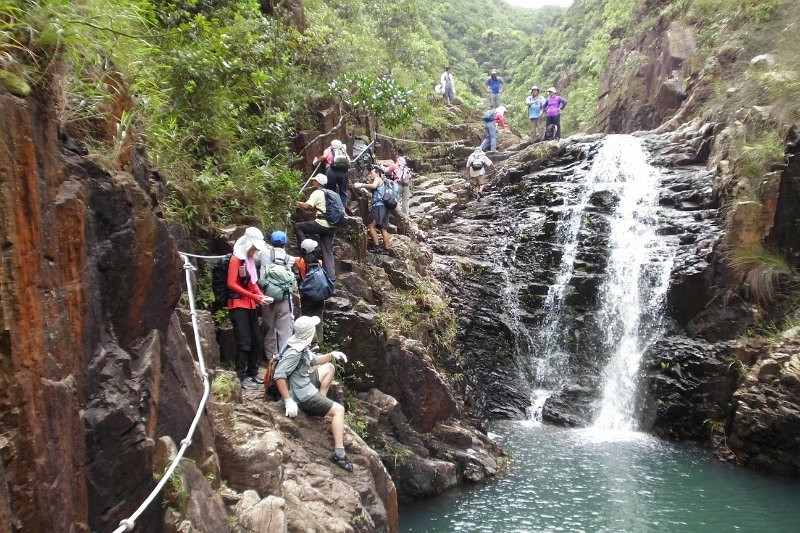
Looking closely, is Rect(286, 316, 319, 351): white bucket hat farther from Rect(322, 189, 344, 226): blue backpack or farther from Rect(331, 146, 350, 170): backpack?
Rect(331, 146, 350, 170): backpack

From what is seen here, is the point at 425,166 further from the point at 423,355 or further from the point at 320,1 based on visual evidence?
the point at 423,355

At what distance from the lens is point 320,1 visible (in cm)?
1830

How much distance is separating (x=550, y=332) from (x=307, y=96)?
7573 mm

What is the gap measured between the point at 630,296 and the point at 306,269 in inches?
327

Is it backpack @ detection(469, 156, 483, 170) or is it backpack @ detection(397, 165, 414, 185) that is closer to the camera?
backpack @ detection(397, 165, 414, 185)

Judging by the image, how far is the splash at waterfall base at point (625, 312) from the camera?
37.9 feet

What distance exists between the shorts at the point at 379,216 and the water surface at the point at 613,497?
5.09 meters

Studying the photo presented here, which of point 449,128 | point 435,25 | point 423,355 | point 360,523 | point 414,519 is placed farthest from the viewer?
point 435,25

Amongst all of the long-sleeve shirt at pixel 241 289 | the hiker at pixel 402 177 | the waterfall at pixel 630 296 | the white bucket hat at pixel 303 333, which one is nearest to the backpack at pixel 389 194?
the hiker at pixel 402 177

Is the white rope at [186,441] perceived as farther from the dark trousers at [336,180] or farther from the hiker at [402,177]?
the hiker at [402,177]

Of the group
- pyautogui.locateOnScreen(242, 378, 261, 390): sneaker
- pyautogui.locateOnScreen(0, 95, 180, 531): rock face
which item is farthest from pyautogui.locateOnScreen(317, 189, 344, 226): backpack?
pyautogui.locateOnScreen(0, 95, 180, 531): rock face

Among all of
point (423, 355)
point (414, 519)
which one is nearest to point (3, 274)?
point (414, 519)

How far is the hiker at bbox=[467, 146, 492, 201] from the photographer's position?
18672 mm

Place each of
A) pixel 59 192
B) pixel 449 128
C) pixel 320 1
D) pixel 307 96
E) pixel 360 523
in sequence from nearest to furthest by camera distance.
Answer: pixel 59 192 < pixel 360 523 < pixel 307 96 < pixel 320 1 < pixel 449 128
